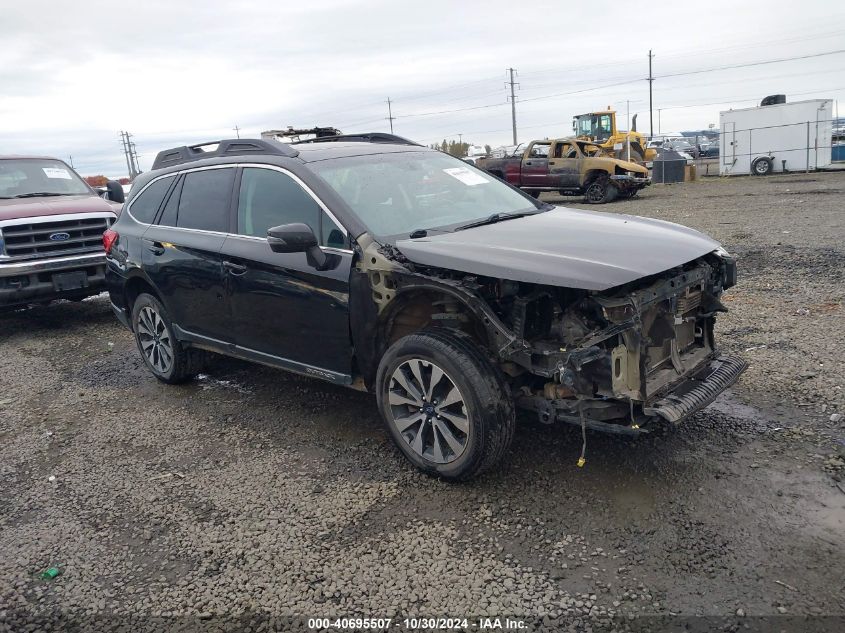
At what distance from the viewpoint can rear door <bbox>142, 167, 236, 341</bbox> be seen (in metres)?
4.89

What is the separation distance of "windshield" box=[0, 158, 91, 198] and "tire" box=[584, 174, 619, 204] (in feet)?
45.8

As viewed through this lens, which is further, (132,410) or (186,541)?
(132,410)

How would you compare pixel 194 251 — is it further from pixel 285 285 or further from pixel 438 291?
pixel 438 291

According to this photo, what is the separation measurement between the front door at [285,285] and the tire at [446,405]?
0.47 meters

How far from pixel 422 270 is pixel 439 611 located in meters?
1.72

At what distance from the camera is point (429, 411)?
372 cm

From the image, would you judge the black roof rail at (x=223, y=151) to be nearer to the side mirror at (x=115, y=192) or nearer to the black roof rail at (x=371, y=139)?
the black roof rail at (x=371, y=139)

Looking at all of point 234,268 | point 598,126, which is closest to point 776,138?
point 598,126

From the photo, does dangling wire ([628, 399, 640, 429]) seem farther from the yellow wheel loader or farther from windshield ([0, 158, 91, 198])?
the yellow wheel loader

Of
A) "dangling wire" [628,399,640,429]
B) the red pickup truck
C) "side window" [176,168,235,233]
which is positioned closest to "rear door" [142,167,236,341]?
"side window" [176,168,235,233]

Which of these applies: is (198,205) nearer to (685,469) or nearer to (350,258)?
(350,258)

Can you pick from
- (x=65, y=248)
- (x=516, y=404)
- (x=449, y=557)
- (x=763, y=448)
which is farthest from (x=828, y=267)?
(x=65, y=248)

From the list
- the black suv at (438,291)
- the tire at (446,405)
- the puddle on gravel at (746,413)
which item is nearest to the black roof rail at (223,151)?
the black suv at (438,291)

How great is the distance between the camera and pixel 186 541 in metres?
3.45
